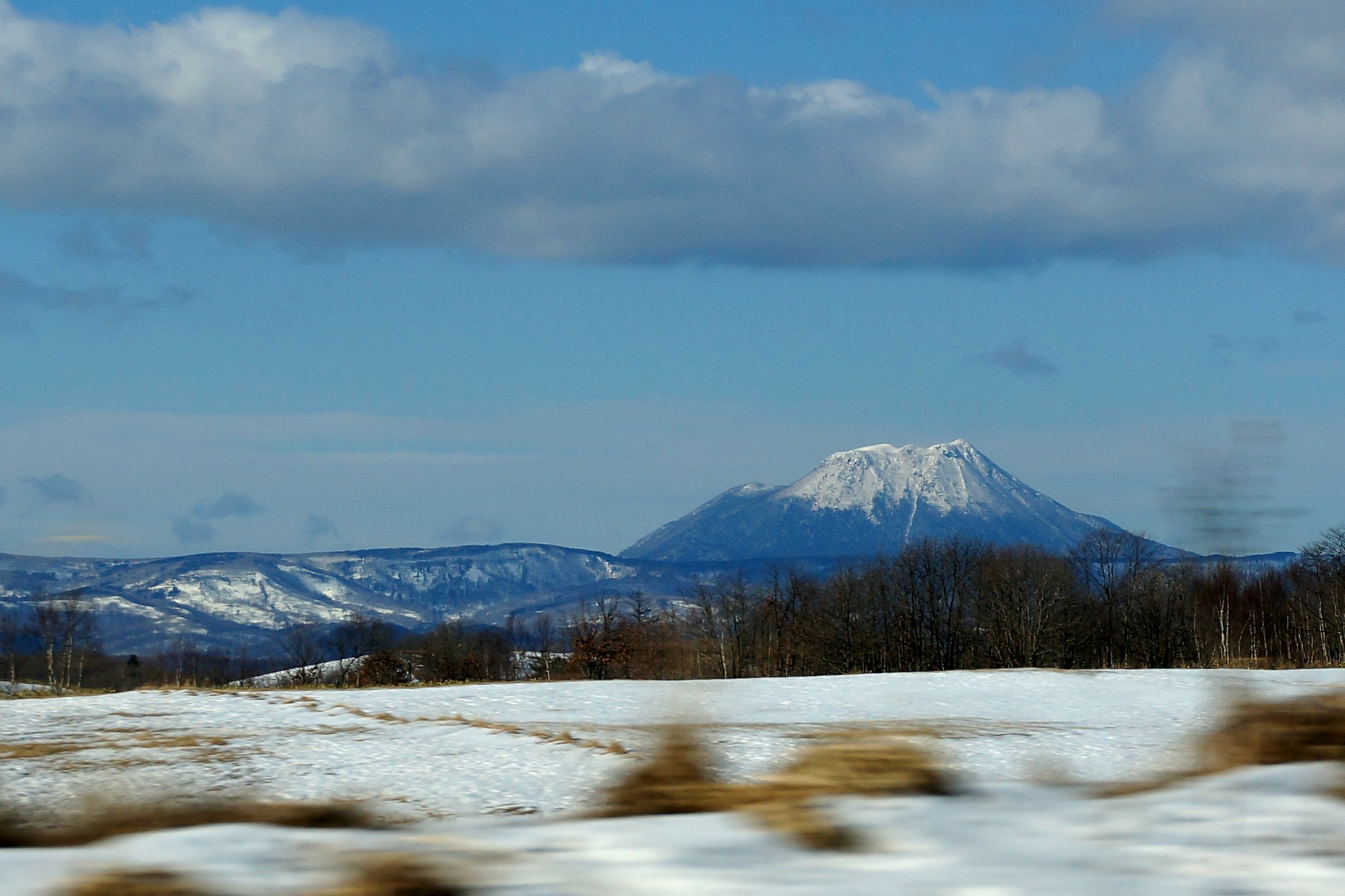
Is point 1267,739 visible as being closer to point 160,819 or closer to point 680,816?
point 680,816

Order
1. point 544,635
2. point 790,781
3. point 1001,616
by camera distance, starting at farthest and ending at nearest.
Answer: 1. point 544,635
2. point 1001,616
3. point 790,781

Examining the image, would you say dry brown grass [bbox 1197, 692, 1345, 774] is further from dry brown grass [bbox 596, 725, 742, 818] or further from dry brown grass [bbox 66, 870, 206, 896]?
dry brown grass [bbox 66, 870, 206, 896]

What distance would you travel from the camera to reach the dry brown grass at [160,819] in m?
4.86

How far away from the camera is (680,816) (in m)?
5.02

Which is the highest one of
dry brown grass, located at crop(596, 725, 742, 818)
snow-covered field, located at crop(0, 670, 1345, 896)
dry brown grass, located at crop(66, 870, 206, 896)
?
dry brown grass, located at crop(596, 725, 742, 818)

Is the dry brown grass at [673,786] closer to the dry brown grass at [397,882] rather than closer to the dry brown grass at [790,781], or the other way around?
the dry brown grass at [790,781]

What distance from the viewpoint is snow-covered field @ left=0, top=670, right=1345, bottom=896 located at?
13.7 feet

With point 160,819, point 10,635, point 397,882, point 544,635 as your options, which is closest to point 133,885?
point 397,882

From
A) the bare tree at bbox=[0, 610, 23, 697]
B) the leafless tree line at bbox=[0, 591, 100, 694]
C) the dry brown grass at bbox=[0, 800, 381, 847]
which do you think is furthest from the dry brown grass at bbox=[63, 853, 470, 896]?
the bare tree at bbox=[0, 610, 23, 697]

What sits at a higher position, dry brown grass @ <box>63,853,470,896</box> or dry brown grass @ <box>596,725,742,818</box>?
dry brown grass @ <box>596,725,742,818</box>

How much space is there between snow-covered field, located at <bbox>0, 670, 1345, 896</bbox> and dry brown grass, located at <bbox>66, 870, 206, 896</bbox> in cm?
8

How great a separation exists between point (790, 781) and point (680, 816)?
502mm

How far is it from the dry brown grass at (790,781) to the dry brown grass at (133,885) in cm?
170

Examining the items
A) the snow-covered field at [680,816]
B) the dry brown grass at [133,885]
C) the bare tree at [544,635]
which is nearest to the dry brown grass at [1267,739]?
the snow-covered field at [680,816]
